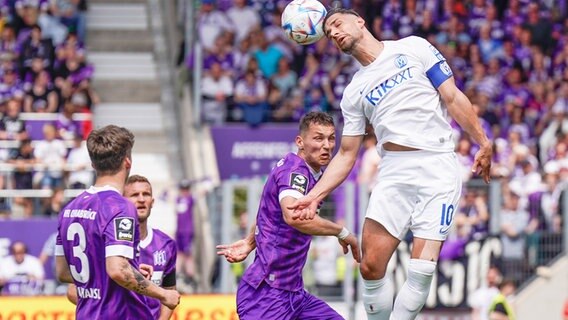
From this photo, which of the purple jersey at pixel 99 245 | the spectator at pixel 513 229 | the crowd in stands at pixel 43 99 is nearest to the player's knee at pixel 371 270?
the purple jersey at pixel 99 245

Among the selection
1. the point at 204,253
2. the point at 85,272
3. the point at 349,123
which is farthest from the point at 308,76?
the point at 85,272

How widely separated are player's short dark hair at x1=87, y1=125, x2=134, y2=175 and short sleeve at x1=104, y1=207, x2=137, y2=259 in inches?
12.8

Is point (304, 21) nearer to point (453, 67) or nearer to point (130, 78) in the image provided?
point (453, 67)

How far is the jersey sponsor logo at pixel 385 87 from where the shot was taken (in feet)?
34.8

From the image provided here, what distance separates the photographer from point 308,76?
76.2 feet

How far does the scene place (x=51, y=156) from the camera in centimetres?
2033

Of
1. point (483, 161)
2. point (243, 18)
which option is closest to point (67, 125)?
point (243, 18)

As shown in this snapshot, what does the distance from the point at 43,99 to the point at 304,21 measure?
38.3 ft

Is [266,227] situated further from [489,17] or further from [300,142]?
[489,17]

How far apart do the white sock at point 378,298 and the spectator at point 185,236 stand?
8.95m

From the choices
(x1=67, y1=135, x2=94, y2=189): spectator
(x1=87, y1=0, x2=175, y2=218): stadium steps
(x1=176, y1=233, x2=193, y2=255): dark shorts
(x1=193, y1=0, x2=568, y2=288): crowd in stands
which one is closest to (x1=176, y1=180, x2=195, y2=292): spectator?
(x1=176, y1=233, x2=193, y2=255): dark shorts

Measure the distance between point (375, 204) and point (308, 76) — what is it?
12.6m

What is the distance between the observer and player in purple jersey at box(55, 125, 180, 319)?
9.14 m

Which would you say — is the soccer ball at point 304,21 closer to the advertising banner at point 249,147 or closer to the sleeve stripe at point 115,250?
the sleeve stripe at point 115,250
